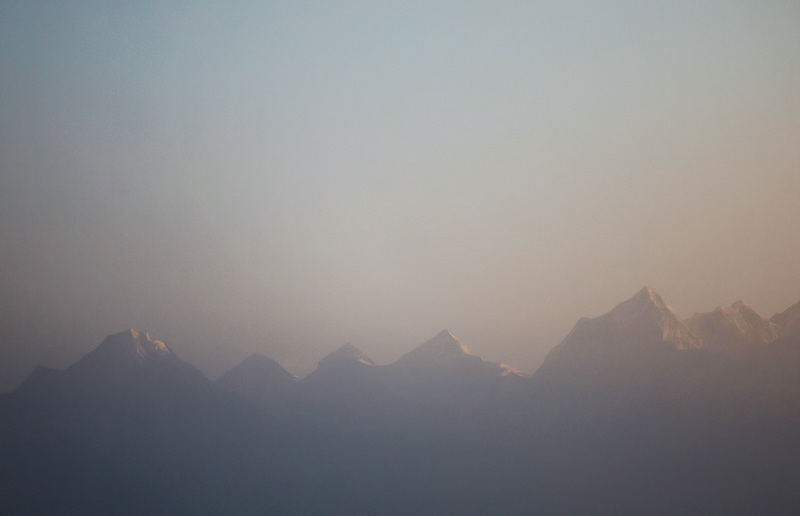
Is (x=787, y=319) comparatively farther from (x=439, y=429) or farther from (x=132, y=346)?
(x=132, y=346)

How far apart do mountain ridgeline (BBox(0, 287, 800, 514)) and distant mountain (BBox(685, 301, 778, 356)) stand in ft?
1.63

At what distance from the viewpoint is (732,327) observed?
14512 cm

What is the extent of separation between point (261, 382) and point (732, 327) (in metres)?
128

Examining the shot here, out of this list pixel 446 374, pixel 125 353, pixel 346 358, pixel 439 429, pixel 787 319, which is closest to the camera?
pixel 439 429

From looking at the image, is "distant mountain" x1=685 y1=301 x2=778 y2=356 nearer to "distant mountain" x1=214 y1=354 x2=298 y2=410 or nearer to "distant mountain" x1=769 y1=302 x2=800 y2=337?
"distant mountain" x1=769 y1=302 x2=800 y2=337

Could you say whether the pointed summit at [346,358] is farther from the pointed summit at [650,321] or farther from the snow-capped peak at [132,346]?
the pointed summit at [650,321]

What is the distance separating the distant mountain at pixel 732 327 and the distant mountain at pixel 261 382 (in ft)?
367

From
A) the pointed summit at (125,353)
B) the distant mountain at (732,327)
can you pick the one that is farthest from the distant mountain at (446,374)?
the pointed summit at (125,353)

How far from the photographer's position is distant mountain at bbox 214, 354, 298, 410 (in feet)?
524

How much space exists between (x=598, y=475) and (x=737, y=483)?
84.0ft

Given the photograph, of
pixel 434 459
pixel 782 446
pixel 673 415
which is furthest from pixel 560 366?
pixel 782 446

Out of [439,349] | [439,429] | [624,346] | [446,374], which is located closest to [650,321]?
[624,346]

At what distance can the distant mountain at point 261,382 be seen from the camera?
159750mm

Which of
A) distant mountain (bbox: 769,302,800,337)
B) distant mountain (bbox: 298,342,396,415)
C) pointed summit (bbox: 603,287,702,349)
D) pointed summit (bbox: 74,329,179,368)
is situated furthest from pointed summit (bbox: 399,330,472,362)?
distant mountain (bbox: 769,302,800,337)
